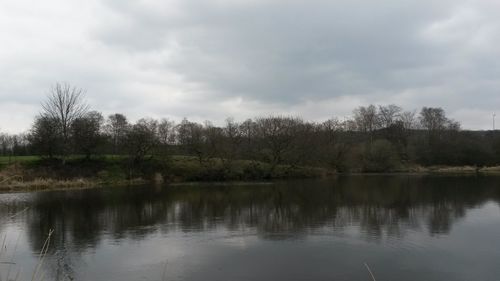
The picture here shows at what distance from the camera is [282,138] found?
6744 centimetres

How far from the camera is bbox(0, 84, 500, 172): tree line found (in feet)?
186

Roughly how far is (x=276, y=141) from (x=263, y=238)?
161 feet

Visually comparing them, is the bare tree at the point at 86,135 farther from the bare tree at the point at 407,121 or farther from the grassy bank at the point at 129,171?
the bare tree at the point at 407,121

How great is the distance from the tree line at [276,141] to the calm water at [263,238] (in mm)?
25424

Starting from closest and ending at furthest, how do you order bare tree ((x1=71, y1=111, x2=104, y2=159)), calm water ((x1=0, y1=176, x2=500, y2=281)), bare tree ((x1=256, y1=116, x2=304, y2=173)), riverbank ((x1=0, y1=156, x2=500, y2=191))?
1. calm water ((x1=0, y1=176, x2=500, y2=281))
2. riverbank ((x1=0, y1=156, x2=500, y2=191))
3. bare tree ((x1=71, y1=111, x2=104, y2=159))
4. bare tree ((x1=256, y1=116, x2=304, y2=173))

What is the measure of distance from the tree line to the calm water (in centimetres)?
2542

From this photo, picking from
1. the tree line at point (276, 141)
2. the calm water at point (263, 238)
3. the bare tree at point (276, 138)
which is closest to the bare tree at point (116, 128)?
the tree line at point (276, 141)

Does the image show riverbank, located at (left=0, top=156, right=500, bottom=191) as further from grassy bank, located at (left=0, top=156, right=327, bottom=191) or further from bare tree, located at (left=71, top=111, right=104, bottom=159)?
bare tree, located at (left=71, top=111, right=104, bottom=159)

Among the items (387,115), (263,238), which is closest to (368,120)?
(387,115)

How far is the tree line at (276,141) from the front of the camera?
186ft

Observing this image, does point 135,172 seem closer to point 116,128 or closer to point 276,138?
point 116,128

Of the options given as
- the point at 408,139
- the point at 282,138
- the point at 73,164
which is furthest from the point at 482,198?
the point at 408,139

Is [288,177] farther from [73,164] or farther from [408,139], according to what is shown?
[408,139]

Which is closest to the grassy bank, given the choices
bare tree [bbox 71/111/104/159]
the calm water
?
bare tree [bbox 71/111/104/159]
